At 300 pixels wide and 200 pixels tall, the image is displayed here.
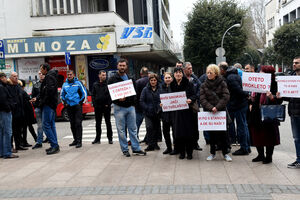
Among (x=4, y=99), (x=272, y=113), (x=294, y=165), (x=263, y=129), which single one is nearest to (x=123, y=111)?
(x=4, y=99)

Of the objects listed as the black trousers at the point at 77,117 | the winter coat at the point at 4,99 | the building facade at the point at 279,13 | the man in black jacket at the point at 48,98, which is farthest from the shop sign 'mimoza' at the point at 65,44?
the building facade at the point at 279,13

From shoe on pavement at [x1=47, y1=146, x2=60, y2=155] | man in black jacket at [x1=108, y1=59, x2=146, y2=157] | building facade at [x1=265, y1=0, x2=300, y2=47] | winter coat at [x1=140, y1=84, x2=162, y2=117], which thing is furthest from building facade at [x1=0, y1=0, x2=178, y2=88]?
building facade at [x1=265, y1=0, x2=300, y2=47]

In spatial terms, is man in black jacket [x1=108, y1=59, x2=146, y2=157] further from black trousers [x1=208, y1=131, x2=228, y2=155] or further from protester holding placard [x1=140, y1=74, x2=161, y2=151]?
black trousers [x1=208, y1=131, x2=228, y2=155]

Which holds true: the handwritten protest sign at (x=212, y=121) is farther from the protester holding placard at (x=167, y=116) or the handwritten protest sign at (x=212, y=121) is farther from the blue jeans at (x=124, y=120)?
the blue jeans at (x=124, y=120)

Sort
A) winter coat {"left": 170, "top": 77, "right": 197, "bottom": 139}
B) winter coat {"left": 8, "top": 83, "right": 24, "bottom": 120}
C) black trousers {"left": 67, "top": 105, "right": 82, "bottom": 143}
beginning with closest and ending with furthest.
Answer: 1. winter coat {"left": 170, "top": 77, "right": 197, "bottom": 139}
2. winter coat {"left": 8, "top": 83, "right": 24, "bottom": 120}
3. black trousers {"left": 67, "top": 105, "right": 82, "bottom": 143}

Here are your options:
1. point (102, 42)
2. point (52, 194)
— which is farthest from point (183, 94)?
point (102, 42)

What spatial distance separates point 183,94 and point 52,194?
3.21 metres

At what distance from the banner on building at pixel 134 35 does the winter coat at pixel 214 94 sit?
15.1 metres

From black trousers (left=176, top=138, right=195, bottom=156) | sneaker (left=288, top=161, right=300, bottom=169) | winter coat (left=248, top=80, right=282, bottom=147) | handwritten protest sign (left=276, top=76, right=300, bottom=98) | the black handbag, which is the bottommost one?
sneaker (left=288, top=161, right=300, bottom=169)

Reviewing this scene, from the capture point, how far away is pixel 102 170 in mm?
6801

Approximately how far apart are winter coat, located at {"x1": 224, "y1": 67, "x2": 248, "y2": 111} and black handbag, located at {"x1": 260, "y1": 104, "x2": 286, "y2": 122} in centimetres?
112

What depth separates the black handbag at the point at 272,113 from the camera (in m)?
6.29

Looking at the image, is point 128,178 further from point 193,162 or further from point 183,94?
point 183,94

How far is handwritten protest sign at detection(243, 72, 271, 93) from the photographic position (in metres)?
6.40
